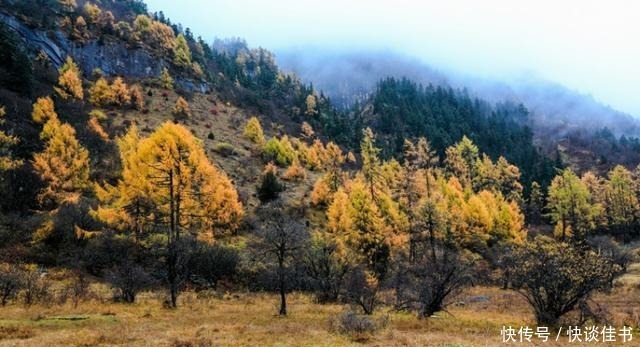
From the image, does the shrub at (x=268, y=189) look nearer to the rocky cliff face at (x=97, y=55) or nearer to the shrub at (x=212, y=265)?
the shrub at (x=212, y=265)

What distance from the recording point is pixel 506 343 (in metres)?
17.2

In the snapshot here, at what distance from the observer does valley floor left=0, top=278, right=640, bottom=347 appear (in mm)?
15180

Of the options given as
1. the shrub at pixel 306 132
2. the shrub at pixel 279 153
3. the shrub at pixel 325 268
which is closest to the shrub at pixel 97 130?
the shrub at pixel 279 153

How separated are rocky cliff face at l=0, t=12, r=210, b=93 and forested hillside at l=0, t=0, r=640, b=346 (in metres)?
0.45

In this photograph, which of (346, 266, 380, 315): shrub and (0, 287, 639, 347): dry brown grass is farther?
(346, 266, 380, 315): shrub

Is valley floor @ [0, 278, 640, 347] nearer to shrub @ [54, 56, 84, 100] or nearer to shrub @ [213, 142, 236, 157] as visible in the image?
shrub @ [213, 142, 236, 157]

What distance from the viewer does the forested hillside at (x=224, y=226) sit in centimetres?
2169

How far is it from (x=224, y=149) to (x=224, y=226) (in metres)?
27.9

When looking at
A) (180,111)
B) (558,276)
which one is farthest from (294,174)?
(558,276)

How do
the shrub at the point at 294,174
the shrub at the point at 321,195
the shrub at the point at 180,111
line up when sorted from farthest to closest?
the shrub at the point at 180,111 < the shrub at the point at 294,174 < the shrub at the point at 321,195

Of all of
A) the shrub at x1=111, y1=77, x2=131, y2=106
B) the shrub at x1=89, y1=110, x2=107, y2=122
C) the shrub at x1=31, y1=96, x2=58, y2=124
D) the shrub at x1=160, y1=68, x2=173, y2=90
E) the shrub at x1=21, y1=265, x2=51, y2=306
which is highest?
the shrub at x1=160, y1=68, x2=173, y2=90

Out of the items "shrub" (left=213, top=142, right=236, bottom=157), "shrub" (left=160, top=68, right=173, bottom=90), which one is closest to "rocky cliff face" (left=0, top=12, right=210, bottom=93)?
"shrub" (left=160, top=68, right=173, bottom=90)

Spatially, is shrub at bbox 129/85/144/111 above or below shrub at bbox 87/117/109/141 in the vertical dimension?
above

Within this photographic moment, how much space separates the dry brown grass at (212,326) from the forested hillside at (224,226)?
0.55ft
